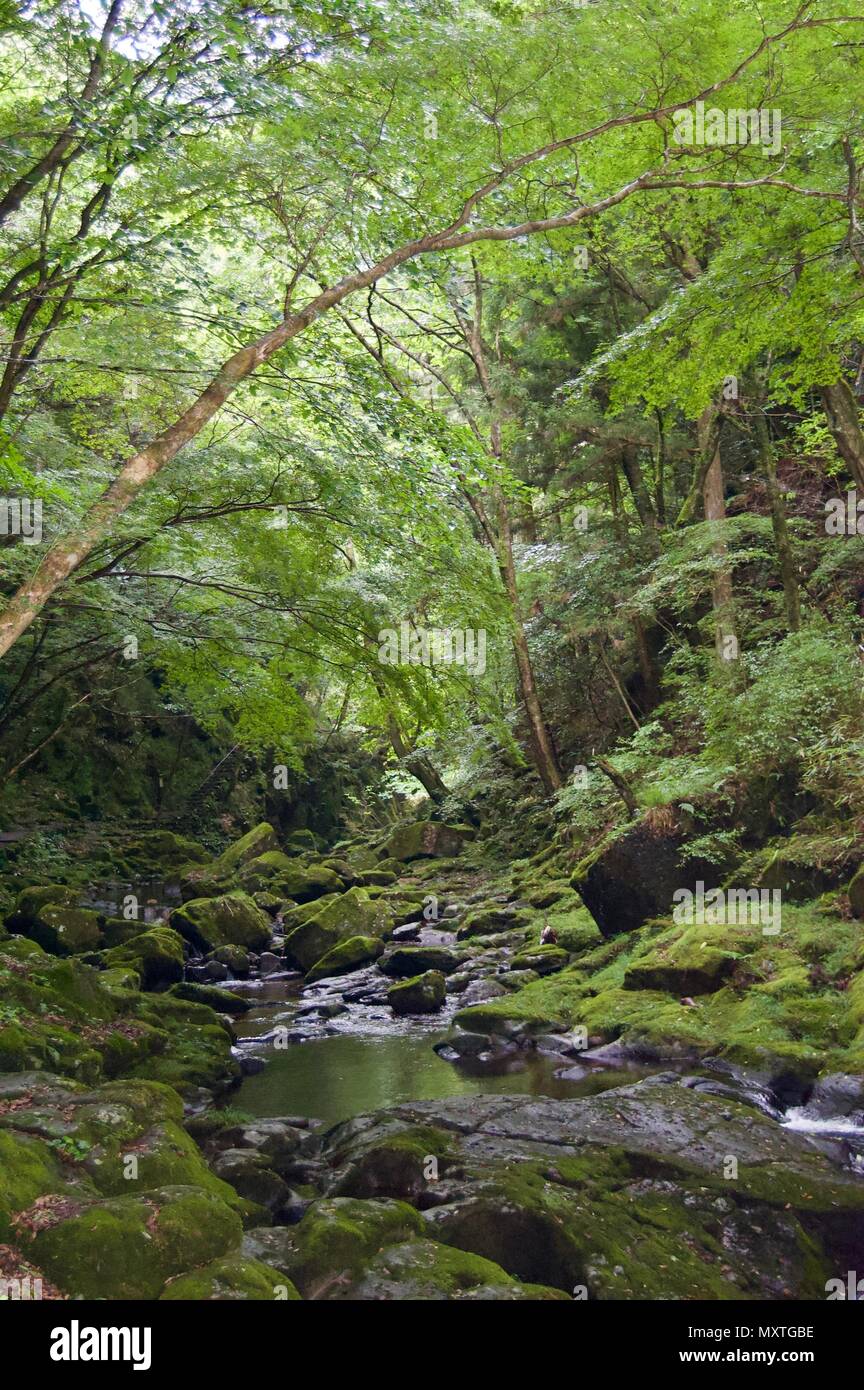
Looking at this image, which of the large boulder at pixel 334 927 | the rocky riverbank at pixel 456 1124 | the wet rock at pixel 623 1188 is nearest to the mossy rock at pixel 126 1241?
the rocky riverbank at pixel 456 1124

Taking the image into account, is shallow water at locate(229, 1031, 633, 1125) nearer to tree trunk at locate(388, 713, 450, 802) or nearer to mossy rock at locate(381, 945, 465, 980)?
mossy rock at locate(381, 945, 465, 980)

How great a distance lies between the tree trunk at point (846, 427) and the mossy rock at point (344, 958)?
1009 centimetres

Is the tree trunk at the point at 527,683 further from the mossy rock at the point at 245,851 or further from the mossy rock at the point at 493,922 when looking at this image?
the mossy rock at the point at 245,851

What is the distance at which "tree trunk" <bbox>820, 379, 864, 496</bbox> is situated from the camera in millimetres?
9852

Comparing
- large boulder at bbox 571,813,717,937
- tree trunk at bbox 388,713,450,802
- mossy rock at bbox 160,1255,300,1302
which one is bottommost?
mossy rock at bbox 160,1255,300,1302

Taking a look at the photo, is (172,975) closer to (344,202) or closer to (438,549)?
(438,549)

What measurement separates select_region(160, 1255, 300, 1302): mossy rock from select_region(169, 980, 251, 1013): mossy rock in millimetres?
8116

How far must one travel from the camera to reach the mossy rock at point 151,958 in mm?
12344

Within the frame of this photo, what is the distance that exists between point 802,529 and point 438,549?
10.3m

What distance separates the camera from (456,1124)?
7086 millimetres

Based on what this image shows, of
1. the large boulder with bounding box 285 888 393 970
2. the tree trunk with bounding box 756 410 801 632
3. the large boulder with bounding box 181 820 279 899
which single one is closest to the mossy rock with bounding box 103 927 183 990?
the large boulder with bounding box 285 888 393 970

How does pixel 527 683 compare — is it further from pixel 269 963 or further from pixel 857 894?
pixel 857 894

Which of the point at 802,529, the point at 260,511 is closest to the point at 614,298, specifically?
the point at 802,529

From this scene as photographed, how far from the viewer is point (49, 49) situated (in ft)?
22.9
